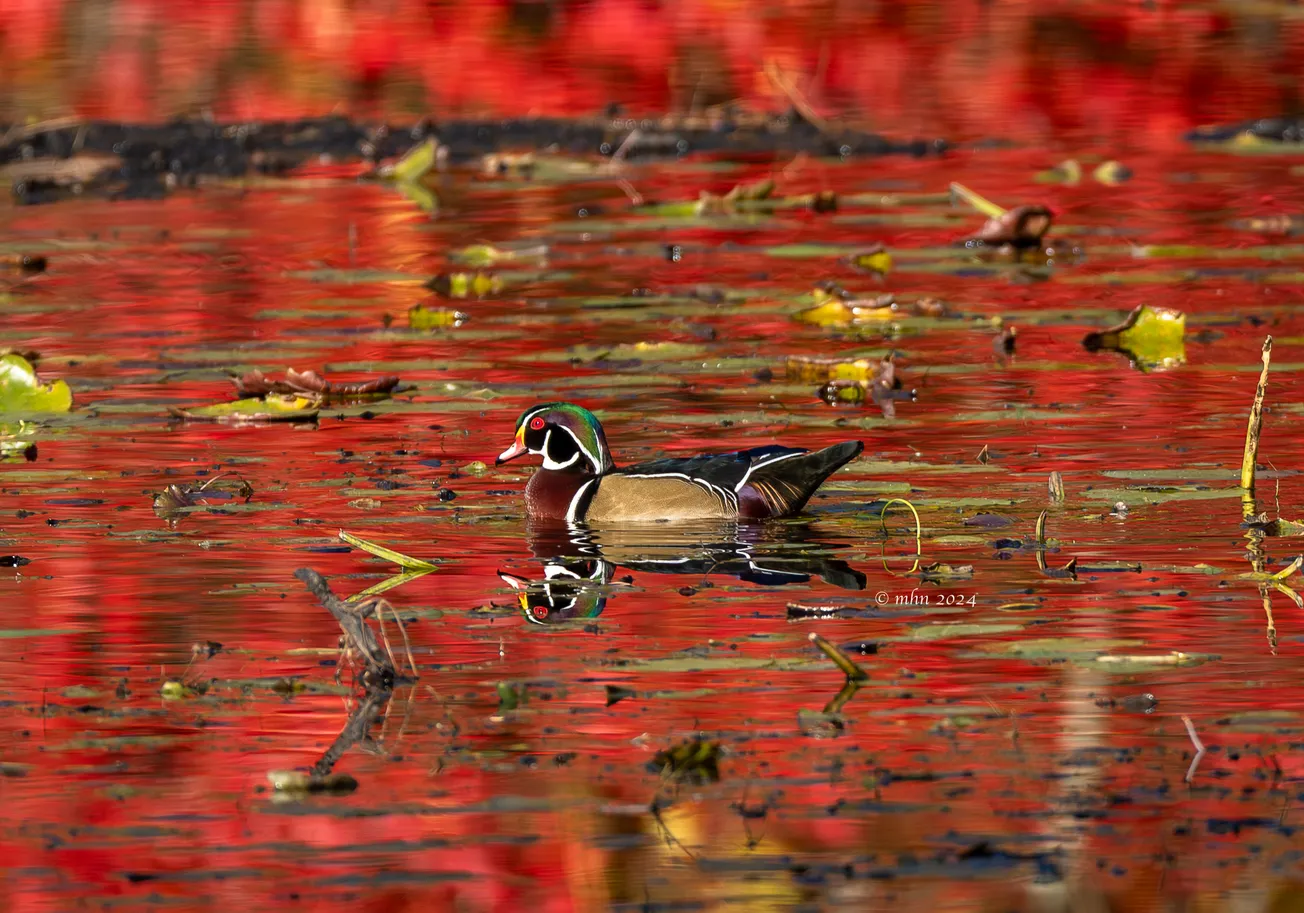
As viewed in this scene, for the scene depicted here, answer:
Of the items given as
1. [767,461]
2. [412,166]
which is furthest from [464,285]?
[767,461]

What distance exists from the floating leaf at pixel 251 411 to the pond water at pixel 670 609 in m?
0.07

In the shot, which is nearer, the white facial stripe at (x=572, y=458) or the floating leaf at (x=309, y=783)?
the floating leaf at (x=309, y=783)

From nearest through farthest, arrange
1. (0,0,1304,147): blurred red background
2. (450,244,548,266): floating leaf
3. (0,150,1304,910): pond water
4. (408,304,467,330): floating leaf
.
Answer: (0,150,1304,910): pond water < (408,304,467,330): floating leaf < (450,244,548,266): floating leaf < (0,0,1304,147): blurred red background

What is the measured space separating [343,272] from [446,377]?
11.4 feet

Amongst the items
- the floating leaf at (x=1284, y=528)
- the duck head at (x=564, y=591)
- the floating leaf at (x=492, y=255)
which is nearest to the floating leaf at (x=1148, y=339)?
the floating leaf at (x=1284, y=528)

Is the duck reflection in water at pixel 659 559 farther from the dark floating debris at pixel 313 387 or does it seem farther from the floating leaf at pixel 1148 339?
the floating leaf at pixel 1148 339

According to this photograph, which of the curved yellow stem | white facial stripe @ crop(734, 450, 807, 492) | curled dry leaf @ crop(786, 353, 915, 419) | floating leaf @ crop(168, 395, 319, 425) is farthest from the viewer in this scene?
curled dry leaf @ crop(786, 353, 915, 419)

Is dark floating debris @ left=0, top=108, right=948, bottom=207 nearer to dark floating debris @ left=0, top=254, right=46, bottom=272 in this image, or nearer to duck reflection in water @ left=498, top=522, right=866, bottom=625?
dark floating debris @ left=0, top=254, right=46, bottom=272

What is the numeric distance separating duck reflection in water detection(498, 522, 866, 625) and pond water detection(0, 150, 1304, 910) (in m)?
0.03

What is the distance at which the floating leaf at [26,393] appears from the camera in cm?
1177

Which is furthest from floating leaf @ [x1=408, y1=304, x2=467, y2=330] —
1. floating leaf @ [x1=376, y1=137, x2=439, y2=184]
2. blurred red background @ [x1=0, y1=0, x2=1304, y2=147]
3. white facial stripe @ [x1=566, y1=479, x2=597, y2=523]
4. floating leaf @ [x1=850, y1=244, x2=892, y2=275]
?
blurred red background @ [x1=0, y1=0, x2=1304, y2=147]

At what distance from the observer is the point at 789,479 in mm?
9406

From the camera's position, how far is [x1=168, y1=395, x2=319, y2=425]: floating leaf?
11734 mm

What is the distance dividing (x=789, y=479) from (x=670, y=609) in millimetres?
1484
